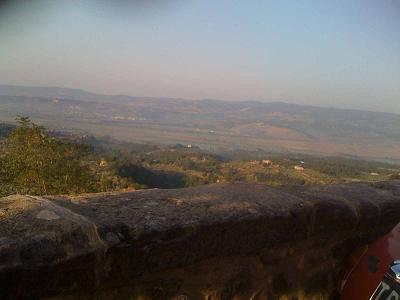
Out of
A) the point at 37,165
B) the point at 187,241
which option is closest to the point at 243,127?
the point at 37,165

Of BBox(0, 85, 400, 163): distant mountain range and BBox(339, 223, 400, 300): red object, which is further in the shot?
BBox(0, 85, 400, 163): distant mountain range

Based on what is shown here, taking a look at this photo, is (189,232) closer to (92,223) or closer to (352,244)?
(92,223)

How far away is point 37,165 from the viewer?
1446 centimetres

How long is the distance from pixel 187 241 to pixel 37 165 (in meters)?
13.8

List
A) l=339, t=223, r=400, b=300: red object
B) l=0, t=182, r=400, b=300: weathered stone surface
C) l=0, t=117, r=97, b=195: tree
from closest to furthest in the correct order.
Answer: l=0, t=182, r=400, b=300: weathered stone surface < l=339, t=223, r=400, b=300: red object < l=0, t=117, r=97, b=195: tree

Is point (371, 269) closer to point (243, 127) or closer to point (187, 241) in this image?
point (187, 241)

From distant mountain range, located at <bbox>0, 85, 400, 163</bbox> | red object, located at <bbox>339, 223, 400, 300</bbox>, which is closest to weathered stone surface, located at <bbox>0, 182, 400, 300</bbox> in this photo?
red object, located at <bbox>339, 223, 400, 300</bbox>

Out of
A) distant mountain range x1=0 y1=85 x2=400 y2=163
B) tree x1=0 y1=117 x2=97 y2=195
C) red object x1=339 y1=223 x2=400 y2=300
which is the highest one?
red object x1=339 y1=223 x2=400 y2=300

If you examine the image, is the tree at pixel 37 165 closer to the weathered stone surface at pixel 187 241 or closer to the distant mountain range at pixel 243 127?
the weathered stone surface at pixel 187 241

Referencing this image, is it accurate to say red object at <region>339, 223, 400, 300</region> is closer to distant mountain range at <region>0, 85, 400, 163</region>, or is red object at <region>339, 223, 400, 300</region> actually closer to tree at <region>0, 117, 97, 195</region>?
tree at <region>0, 117, 97, 195</region>

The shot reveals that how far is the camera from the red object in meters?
1.95

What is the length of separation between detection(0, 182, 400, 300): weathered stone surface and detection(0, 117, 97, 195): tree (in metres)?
12.1

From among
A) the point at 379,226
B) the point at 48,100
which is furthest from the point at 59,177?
the point at 48,100

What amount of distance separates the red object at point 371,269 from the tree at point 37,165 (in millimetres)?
12316
